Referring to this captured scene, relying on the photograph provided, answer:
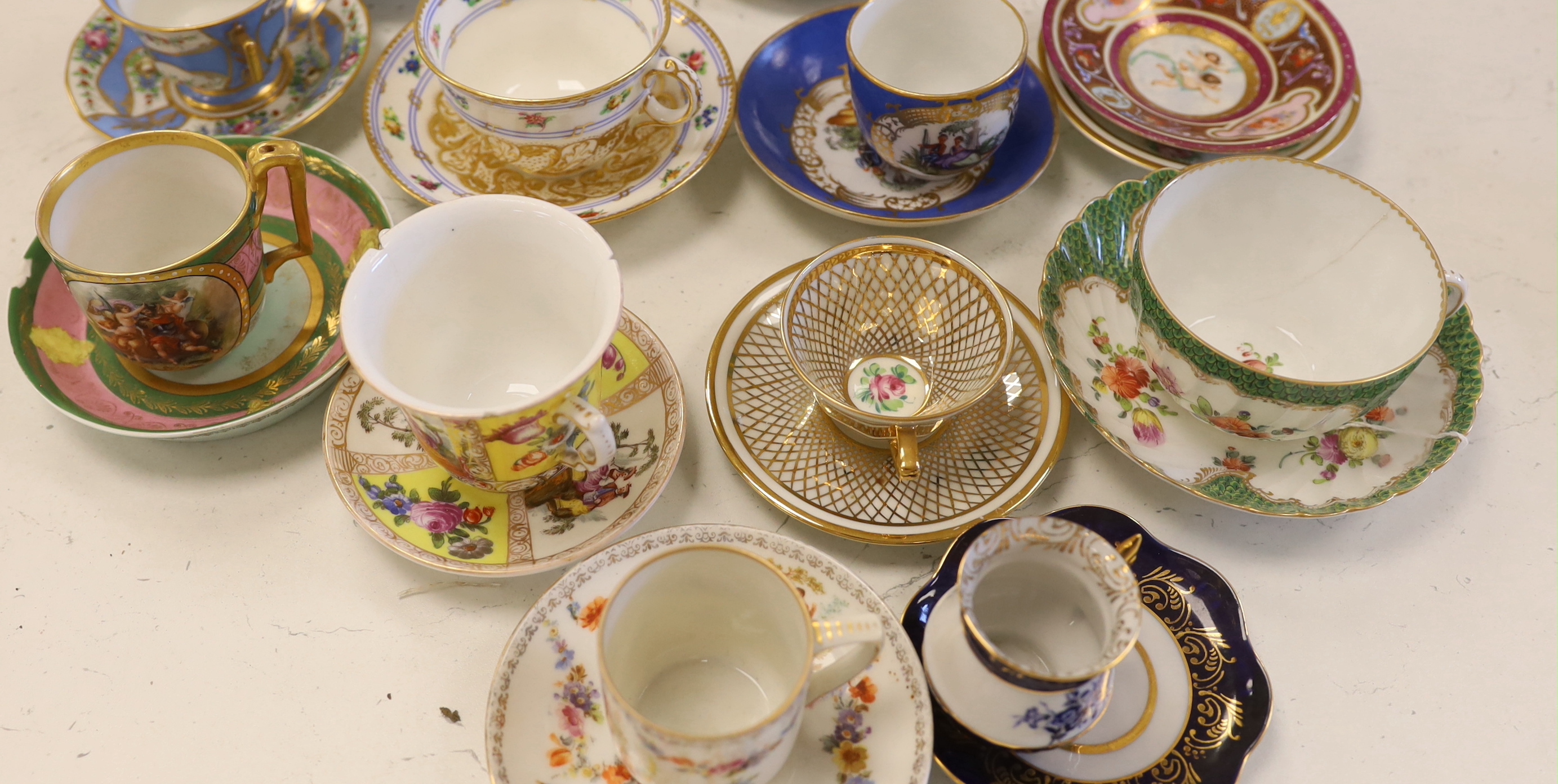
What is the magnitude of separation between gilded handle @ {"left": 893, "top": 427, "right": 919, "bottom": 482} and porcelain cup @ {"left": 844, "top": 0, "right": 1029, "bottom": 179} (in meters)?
0.40

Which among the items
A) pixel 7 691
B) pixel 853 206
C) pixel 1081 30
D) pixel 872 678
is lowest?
pixel 7 691

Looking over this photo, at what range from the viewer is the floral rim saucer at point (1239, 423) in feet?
3.43

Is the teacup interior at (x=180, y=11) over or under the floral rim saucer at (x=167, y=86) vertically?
over

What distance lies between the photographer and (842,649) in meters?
0.83

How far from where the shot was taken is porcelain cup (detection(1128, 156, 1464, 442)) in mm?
1071

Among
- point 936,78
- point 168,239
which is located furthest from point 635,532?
point 936,78

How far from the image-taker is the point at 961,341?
1.14 metres

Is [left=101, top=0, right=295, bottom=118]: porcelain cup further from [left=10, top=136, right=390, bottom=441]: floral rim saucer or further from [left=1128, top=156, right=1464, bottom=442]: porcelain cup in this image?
[left=1128, top=156, right=1464, bottom=442]: porcelain cup

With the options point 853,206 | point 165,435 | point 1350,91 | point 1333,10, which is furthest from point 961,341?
point 1333,10

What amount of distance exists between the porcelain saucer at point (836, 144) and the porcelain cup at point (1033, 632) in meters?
0.52

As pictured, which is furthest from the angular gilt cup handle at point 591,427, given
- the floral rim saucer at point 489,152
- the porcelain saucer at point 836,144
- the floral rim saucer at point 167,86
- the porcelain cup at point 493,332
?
the floral rim saucer at point 167,86

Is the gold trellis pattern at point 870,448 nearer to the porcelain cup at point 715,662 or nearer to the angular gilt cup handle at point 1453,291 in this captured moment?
the porcelain cup at point 715,662

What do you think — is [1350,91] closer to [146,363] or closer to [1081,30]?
[1081,30]

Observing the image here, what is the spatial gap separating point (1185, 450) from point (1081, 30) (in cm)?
71
